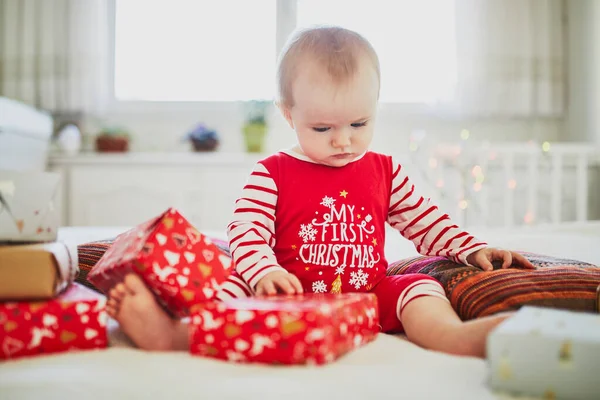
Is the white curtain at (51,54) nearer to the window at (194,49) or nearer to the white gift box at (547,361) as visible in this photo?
the window at (194,49)

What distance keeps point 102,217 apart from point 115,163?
265 mm

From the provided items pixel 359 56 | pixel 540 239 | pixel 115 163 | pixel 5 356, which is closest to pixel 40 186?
pixel 5 356

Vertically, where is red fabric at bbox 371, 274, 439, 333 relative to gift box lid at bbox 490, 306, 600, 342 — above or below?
below

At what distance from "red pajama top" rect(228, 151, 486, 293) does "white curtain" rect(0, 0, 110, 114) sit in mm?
2294

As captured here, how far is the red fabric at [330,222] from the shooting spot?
108 centimetres

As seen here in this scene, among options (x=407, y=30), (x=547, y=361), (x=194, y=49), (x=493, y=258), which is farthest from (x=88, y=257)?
(x=407, y=30)

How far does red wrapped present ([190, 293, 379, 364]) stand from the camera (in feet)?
2.44

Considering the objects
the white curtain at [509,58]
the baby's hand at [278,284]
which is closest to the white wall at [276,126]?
the white curtain at [509,58]

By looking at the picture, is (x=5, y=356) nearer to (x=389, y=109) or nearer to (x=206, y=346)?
(x=206, y=346)

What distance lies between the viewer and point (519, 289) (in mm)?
936

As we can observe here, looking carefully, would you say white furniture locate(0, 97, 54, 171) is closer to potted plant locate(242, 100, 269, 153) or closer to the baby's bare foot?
potted plant locate(242, 100, 269, 153)

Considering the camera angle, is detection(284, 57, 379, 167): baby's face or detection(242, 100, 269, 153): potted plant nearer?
detection(284, 57, 379, 167): baby's face

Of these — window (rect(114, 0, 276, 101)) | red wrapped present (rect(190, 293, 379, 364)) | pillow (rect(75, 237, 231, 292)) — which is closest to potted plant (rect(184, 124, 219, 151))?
window (rect(114, 0, 276, 101))

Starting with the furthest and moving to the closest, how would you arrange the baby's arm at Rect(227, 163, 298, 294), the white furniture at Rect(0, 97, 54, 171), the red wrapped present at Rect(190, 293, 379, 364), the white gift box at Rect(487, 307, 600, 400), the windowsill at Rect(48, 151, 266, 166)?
the windowsill at Rect(48, 151, 266, 166)
the white furniture at Rect(0, 97, 54, 171)
the baby's arm at Rect(227, 163, 298, 294)
the red wrapped present at Rect(190, 293, 379, 364)
the white gift box at Rect(487, 307, 600, 400)
